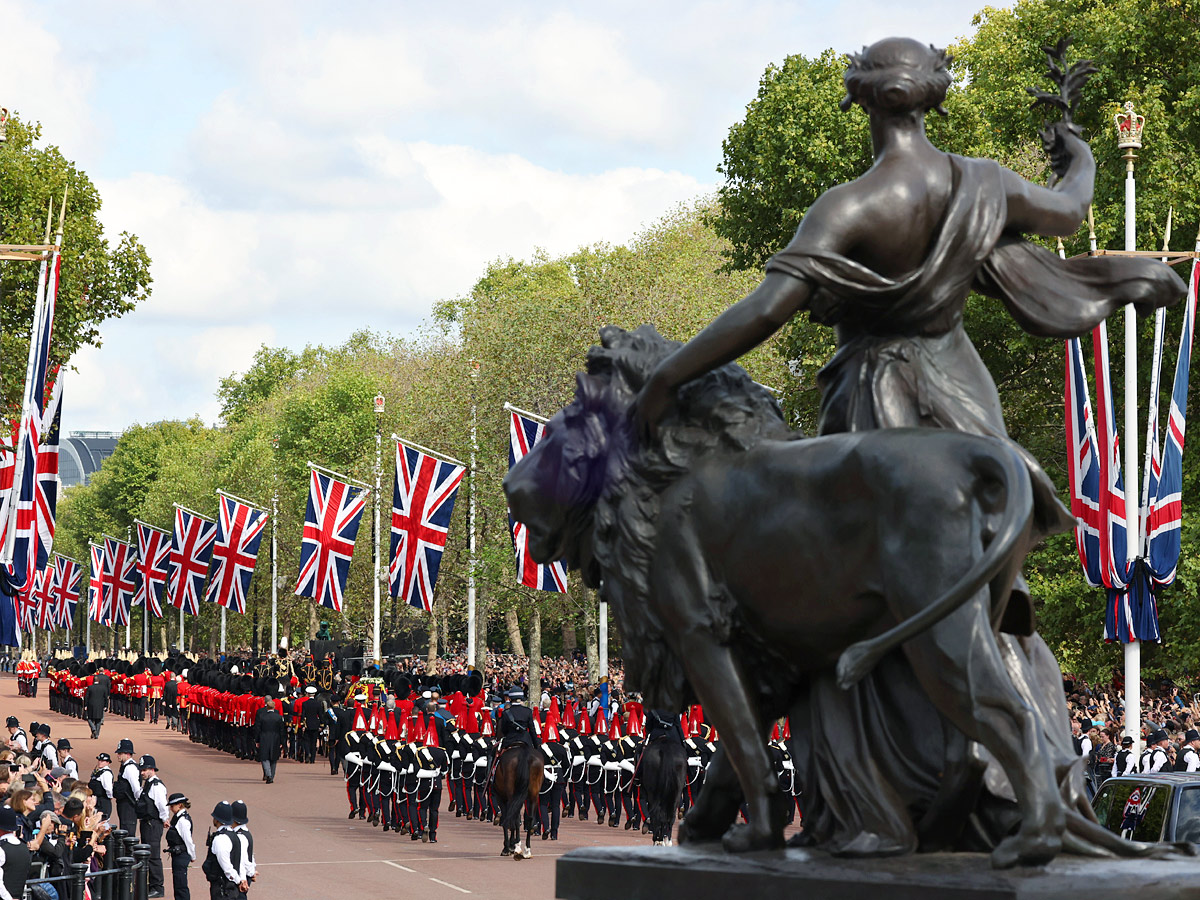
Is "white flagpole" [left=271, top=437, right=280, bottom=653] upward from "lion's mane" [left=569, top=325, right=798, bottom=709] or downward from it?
upward

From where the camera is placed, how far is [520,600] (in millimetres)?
41188

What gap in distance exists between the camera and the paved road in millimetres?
17672

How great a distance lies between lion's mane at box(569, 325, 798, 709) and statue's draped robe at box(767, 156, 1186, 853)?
26 cm

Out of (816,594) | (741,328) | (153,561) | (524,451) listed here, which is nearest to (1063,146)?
(741,328)

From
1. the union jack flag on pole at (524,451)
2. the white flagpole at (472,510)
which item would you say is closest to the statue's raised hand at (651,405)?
the union jack flag on pole at (524,451)

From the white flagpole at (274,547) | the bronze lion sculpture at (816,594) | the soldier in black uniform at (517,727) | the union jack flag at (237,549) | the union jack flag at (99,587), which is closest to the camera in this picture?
the bronze lion sculpture at (816,594)

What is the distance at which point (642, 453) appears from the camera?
377 cm

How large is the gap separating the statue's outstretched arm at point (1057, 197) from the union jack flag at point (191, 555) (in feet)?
145

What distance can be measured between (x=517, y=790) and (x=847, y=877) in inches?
701

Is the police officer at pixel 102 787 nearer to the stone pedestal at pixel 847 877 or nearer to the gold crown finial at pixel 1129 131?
the gold crown finial at pixel 1129 131

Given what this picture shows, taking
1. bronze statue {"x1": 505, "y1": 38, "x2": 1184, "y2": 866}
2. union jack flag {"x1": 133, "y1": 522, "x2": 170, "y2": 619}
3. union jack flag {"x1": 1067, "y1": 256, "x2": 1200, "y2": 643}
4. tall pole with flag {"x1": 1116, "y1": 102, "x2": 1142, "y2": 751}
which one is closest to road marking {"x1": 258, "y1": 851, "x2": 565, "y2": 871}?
tall pole with flag {"x1": 1116, "y1": 102, "x2": 1142, "y2": 751}

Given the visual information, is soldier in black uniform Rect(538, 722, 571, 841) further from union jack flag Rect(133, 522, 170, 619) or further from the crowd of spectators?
union jack flag Rect(133, 522, 170, 619)

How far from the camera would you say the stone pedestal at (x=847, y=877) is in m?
3.04

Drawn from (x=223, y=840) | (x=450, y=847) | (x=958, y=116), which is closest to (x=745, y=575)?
(x=223, y=840)
